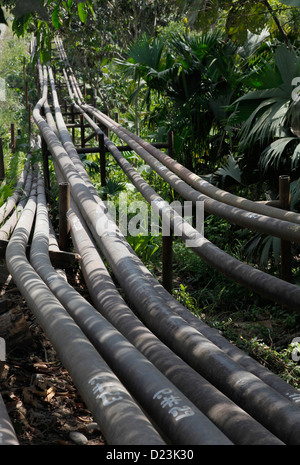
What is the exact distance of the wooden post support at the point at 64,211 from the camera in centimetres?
345

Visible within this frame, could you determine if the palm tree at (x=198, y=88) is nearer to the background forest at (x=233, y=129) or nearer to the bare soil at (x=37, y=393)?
the background forest at (x=233, y=129)

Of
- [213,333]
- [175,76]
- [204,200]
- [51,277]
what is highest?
[175,76]

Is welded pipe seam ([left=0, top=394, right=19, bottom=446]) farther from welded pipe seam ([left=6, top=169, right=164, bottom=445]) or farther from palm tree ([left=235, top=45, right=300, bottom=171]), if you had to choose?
palm tree ([left=235, top=45, right=300, bottom=171])

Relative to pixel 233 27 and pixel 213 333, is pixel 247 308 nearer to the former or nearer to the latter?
pixel 213 333

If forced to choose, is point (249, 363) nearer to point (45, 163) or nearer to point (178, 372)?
point (178, 372)

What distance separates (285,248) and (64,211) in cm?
163

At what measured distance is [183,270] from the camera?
5324 mm

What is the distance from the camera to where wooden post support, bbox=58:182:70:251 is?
3.45 meters

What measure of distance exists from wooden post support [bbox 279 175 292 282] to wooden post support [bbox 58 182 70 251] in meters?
1.57

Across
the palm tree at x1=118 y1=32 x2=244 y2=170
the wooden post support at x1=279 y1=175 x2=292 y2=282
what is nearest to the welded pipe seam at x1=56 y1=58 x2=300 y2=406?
the wooden post support at x1=279 y1=175 x2=292 y2=282

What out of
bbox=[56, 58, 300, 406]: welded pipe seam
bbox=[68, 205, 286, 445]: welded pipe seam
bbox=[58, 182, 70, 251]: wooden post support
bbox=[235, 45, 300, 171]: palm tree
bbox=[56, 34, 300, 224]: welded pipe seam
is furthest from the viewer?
bbox=[235, 45, 300, 171]: palm tree

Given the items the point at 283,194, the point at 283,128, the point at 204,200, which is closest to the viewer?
the point at 204,200
